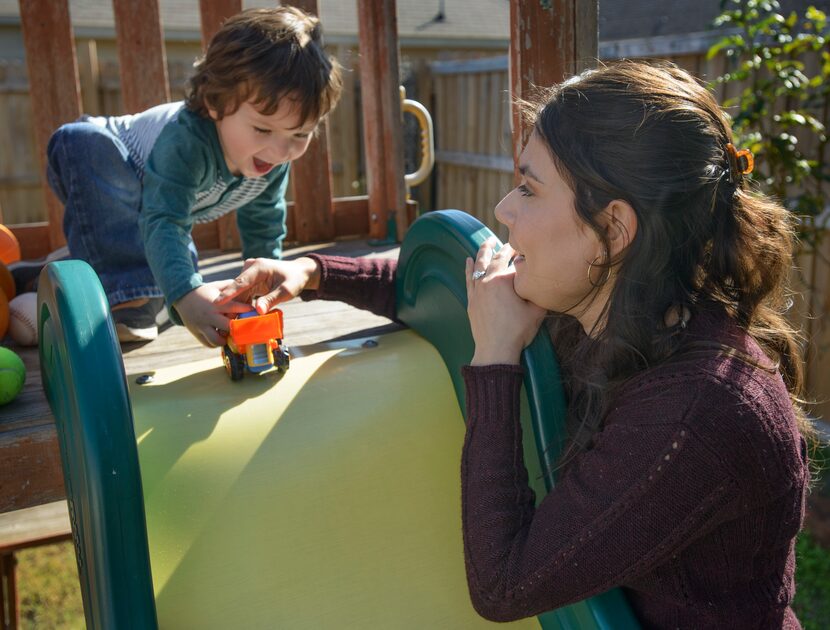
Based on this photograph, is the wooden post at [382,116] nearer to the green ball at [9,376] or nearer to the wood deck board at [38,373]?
the wood deck board at [38,373]

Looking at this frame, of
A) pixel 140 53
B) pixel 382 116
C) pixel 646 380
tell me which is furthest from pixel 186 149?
pixel 646 380

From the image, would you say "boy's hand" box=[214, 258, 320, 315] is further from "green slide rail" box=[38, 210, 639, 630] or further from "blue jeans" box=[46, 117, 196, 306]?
"blue jeans" box=[46, 117, 196, 306]

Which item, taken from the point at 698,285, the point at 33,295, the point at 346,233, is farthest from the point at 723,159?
the point at 346,233

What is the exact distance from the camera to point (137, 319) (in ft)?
6.43

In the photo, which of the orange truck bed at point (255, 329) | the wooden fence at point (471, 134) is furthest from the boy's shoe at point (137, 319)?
the wooden fence at point (471, 134)

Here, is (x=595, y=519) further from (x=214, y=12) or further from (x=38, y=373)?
(x=214, y=12)

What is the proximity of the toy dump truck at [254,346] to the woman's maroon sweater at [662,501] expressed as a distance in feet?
1.47

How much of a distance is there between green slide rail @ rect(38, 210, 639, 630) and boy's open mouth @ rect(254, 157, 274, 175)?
82cm

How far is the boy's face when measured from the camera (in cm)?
200

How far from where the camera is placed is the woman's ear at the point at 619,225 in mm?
1100

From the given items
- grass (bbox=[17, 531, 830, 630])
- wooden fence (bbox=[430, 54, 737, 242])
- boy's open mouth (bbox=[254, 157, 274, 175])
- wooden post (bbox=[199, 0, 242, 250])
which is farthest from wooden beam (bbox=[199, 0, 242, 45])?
wooden fence (bbox=[430, 54, 737, 242])

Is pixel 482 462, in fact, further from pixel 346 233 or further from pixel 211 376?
pixel 346 233

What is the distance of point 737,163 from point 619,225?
7.8 inches

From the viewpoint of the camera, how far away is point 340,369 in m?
1.56
